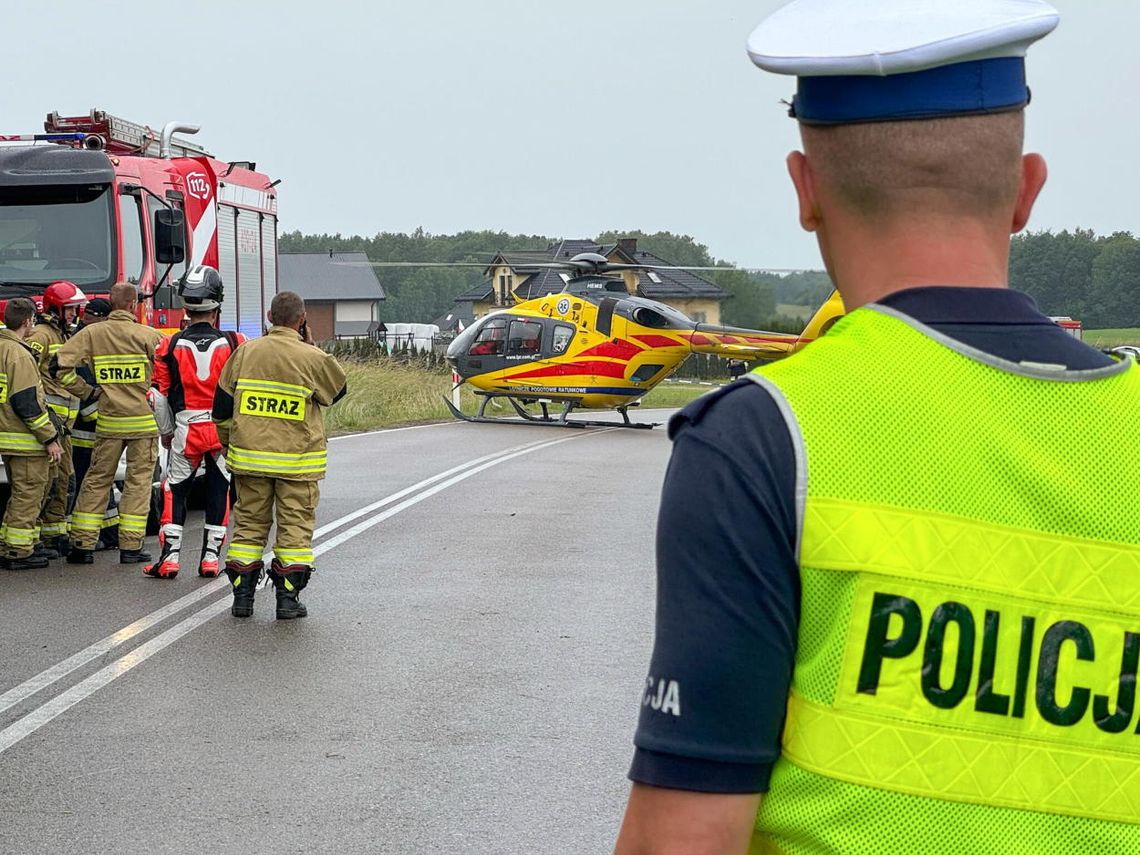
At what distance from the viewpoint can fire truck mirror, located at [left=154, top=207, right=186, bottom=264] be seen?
44.8ft

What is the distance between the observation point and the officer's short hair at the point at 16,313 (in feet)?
37.3

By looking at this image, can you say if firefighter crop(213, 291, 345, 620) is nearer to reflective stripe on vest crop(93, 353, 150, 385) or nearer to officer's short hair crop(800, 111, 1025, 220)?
reflective stripe on vest crop(93, 353, 150, 385)

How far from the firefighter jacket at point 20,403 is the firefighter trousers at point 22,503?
3.4 inches

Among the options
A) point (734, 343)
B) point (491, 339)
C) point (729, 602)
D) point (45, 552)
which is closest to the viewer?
point (729, 602)

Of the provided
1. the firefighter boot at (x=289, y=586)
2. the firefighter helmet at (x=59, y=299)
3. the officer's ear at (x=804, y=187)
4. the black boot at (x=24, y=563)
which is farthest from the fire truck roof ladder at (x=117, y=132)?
the officer's ear at (x=804, y=187)

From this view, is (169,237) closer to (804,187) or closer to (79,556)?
(79,556)

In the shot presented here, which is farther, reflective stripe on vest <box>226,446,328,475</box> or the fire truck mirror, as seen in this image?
the fire truck mirror

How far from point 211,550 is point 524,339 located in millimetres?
20731

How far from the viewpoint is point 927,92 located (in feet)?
5.51

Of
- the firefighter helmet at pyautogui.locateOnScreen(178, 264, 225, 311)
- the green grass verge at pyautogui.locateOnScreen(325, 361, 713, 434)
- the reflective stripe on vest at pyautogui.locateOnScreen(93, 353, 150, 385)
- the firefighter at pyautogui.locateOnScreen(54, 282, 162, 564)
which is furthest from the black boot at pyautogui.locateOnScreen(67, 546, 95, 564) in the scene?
the green grass verge at pyautogui.locateOnScreen(325, 361, 713, 434)

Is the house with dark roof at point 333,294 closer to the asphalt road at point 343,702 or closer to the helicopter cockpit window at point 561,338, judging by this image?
the helicopter cockpit window at point 561,338

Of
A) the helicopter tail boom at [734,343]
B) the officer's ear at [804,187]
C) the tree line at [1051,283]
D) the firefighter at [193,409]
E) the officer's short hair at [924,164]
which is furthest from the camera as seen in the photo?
the helicopter tail boom at [734,343]

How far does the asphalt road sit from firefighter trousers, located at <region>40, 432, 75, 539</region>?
0.44m

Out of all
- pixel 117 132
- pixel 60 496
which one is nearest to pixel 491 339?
pixel 117 132
